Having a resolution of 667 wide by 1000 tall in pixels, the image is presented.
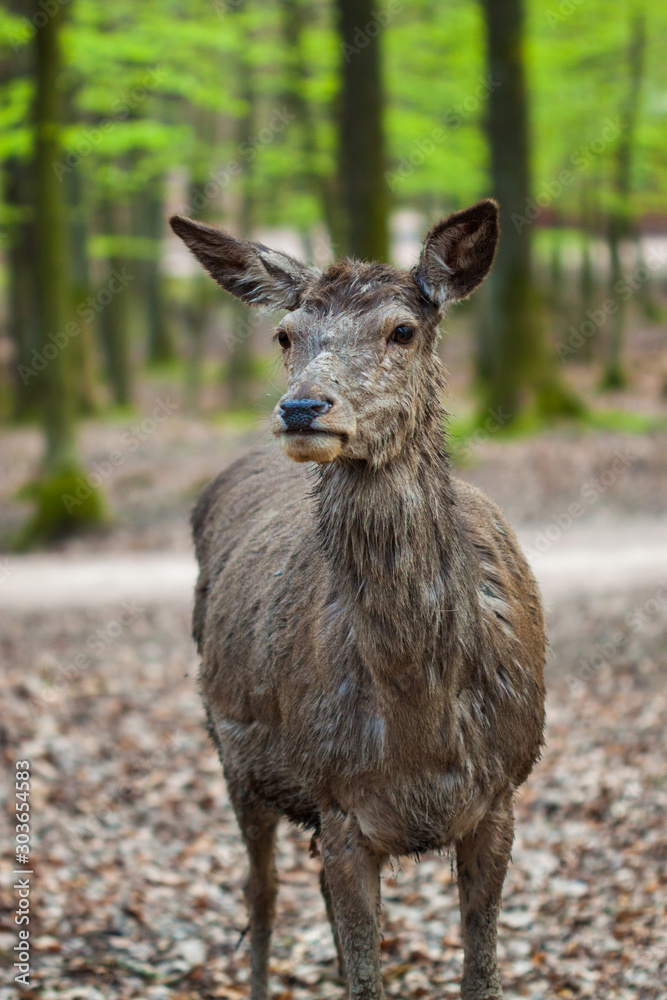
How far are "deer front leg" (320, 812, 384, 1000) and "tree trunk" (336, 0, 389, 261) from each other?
11532mm

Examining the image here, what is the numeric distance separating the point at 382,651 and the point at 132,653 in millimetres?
6901

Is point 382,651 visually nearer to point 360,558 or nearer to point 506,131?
point 360,558

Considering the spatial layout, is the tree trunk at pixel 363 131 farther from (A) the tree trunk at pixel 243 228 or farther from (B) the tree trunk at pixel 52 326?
(A) the tree trunk at pixel 243 228

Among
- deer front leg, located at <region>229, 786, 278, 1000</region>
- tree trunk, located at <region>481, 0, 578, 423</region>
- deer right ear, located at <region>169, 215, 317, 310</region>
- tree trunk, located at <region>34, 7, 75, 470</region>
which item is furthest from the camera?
tree trunk, located at <region>481, 0, 578, 423</region>

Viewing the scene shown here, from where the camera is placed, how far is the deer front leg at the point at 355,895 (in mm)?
3771

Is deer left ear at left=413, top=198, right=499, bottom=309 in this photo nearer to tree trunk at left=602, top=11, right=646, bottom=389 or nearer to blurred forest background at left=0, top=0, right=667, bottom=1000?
blurred forest background at left=0, top=0, right=667, bottom=1000

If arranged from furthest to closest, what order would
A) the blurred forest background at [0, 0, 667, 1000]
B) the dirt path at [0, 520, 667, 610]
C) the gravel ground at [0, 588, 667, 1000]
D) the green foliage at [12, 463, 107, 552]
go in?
the green foliage at [12, 463, 107, 552]
the dirt path at [0, 520, 667, 610]
the blurred forest background at [0, 0, 667, 1000]
the gravel ground at [0, 588, 667, 1000]

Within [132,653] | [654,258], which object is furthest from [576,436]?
[654,258]

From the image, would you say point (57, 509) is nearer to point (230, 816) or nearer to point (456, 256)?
point (230, 816)

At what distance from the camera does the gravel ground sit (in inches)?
210

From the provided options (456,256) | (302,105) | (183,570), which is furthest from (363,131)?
(456,256)

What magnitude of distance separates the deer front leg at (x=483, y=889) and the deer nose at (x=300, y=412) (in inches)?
68.8

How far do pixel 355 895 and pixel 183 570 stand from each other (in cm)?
914

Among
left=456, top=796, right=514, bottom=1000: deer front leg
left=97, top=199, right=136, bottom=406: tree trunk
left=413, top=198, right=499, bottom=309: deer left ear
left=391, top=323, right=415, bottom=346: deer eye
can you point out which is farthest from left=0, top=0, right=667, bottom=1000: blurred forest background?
left=456, top=796, right=514, bottom=1000: deer front leg
